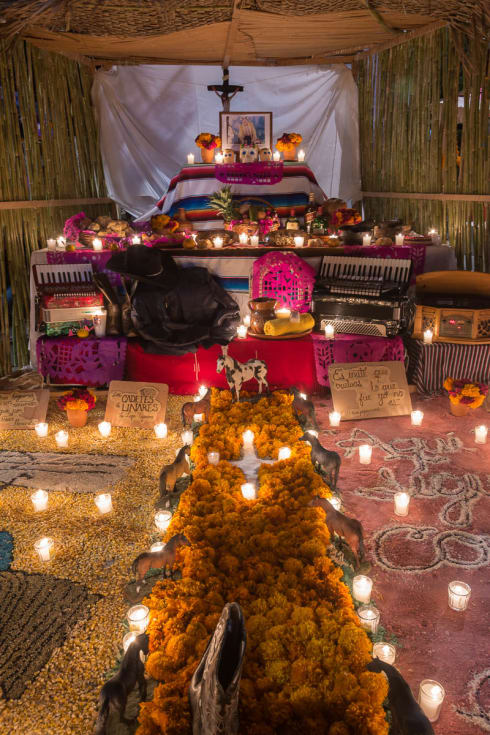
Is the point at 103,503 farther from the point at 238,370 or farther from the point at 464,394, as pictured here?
the point at 464,394

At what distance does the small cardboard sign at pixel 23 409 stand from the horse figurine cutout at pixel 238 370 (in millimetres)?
1541

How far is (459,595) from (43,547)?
81.3 inches

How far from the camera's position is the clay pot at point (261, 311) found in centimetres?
469

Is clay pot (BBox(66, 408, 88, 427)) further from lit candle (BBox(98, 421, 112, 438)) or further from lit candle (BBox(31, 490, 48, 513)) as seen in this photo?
lit candle (BBox(31, 490, 48, 513))

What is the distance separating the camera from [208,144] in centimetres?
645

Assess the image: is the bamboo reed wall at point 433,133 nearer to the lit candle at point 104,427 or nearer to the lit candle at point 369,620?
the lit candle at point 104,427

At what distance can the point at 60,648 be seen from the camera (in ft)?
7.59

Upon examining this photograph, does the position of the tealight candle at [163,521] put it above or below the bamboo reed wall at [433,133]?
below

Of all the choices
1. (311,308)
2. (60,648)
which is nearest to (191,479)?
(60,648)

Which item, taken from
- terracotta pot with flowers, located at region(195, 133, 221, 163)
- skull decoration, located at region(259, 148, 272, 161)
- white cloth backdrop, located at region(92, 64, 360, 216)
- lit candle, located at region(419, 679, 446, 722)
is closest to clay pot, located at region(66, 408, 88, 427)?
lit candle, located at region(419, 679, 446, 722)

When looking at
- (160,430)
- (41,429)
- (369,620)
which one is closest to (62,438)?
(41,429)

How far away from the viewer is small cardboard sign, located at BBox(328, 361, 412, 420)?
14.5 ft

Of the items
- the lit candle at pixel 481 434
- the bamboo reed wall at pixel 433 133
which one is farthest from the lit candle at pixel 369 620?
the bamboo reed wall at pixel 433 133

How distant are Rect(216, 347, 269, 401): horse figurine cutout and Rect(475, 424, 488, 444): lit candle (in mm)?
1634
